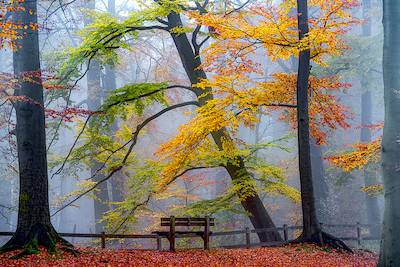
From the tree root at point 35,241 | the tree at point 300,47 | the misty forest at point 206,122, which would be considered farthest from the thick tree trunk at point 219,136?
the tree root at point 35,241

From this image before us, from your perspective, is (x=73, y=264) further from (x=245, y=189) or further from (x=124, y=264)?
(x=245, y=189)

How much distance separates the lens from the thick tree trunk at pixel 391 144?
20.3ft

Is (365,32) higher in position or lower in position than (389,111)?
higher

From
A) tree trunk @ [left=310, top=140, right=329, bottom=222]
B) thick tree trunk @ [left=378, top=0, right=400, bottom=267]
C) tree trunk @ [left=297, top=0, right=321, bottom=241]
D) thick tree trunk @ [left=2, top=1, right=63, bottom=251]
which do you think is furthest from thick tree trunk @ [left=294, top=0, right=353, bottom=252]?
tree trunk @ [left=310, top=140, right=329, bottom=222]

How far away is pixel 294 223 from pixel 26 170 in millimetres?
16128

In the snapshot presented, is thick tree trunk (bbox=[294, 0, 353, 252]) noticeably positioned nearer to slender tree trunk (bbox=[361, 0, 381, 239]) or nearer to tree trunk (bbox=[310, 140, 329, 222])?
slender tree trunk (bbox=[361, 0, 381, 239])

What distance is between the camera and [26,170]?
6.46 m

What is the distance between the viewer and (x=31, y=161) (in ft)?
21.4

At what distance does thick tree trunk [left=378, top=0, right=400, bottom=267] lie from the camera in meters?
6.20

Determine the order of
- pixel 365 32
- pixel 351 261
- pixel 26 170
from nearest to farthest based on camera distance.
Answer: pixel 26 170, pixel 351 261, pixel 365 32

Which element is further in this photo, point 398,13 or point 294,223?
point 294,223

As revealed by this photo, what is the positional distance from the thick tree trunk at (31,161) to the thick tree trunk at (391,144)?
660cm

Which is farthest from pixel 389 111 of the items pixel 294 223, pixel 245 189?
pixel 294 223

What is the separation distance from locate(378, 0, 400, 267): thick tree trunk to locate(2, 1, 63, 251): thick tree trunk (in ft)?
21.6
